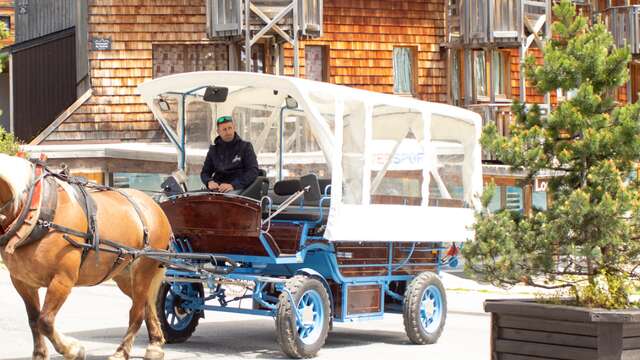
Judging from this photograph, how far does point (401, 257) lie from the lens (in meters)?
14.4

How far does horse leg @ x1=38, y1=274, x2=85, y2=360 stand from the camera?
34.8 feet

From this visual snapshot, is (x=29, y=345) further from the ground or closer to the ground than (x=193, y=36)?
closer to the ground

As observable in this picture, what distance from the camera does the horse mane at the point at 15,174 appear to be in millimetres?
10508

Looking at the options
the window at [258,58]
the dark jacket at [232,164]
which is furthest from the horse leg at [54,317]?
the window at [258,58]

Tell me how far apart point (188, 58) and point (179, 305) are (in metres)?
16.4

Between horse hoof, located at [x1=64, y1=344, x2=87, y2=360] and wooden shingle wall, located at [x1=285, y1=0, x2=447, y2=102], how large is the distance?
19611mm

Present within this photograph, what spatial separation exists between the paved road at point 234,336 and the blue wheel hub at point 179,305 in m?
0.27

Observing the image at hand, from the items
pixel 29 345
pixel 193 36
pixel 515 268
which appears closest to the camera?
pixel 515 268

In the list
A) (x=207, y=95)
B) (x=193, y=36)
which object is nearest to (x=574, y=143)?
(x=207, y=95)

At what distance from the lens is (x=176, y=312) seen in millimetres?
13797

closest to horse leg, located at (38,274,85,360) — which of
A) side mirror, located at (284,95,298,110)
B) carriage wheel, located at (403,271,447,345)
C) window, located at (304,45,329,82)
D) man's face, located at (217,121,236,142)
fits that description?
man's face, located at (217,121,236,142)

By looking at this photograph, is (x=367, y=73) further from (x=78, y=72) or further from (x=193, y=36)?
(x=78, y=72)

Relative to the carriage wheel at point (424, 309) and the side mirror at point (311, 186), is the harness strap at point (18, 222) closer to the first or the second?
the side mirror at point (311, 186)

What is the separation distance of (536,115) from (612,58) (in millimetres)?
699
